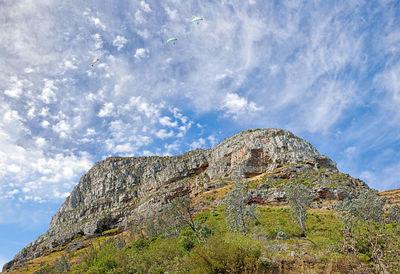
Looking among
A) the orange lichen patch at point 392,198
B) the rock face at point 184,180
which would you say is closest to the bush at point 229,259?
the rock face at point 184,180

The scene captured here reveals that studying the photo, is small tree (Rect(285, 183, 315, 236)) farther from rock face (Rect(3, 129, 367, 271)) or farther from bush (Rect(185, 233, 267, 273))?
rock face (Rect(3, 129, 367, 271))

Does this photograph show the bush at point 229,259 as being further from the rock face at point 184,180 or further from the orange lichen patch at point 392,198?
the orange lichen patch at point 392,198

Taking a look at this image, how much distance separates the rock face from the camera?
6425cm

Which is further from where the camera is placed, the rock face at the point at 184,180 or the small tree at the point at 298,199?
the rock face at the point at 184,180

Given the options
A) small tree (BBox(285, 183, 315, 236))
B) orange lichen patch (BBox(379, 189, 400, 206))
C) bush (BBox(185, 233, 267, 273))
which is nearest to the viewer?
bush (BBox(185, 233, 267, 273))

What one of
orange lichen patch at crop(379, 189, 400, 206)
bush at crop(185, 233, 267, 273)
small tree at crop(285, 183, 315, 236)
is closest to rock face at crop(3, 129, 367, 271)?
orange lichen patch at crop(379, 189, 400, 206)


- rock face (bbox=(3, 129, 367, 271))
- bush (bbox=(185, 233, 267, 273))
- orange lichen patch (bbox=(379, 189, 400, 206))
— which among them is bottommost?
bush (bbox=(185, 233, 267, 273))

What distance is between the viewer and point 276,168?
78.8 metres

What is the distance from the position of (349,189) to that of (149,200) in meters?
79.9

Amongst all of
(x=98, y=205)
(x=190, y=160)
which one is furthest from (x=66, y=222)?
(x=190, y=160)

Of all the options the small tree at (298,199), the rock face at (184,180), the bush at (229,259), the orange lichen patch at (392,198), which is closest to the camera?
the bush at (229,259)

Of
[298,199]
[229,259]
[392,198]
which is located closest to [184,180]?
[392,198]

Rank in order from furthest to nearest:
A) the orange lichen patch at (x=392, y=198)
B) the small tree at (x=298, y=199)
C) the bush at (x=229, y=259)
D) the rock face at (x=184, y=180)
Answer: the rock face at (x=184, y=180), the orange lichen patch at (x=392, y=198), the small tree at (x=298, y=199), the bush at (x=229, y=259)

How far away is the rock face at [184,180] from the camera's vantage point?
64250mm
